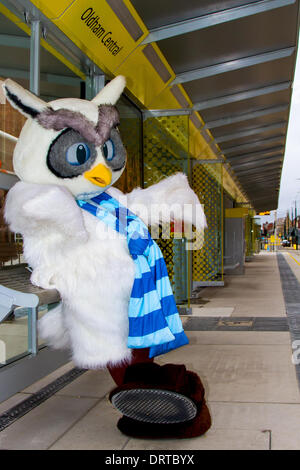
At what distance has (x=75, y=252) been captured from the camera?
7.63 feet

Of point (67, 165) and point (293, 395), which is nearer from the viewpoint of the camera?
point (67, 165)

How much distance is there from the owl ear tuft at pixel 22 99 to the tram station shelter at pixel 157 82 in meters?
0.74

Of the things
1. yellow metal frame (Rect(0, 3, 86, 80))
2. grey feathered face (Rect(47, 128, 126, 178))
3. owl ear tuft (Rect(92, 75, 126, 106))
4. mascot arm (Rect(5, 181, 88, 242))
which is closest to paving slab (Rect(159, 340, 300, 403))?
mascot arm (Rect(5, 181, 88, 242))

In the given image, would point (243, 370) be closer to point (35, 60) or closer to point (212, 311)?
point (35, 60)

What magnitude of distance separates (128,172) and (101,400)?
124 inches

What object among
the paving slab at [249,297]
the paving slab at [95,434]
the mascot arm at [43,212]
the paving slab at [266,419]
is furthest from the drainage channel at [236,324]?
the mascot arm at [43,212]

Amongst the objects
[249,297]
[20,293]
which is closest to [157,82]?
[249,297]

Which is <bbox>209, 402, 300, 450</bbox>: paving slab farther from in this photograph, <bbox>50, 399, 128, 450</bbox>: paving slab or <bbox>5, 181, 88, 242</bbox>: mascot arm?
<bbox>5, 181, 88, 242</bbox>: mascot arm

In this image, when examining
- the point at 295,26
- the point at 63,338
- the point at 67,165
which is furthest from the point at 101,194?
the point at 295,26

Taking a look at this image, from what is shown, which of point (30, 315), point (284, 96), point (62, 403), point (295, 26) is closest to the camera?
point (62, 403)

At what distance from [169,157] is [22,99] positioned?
3.85 meters

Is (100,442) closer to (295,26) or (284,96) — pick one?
(295,26)

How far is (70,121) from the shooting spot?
2.37m

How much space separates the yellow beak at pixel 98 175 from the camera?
2.39m
